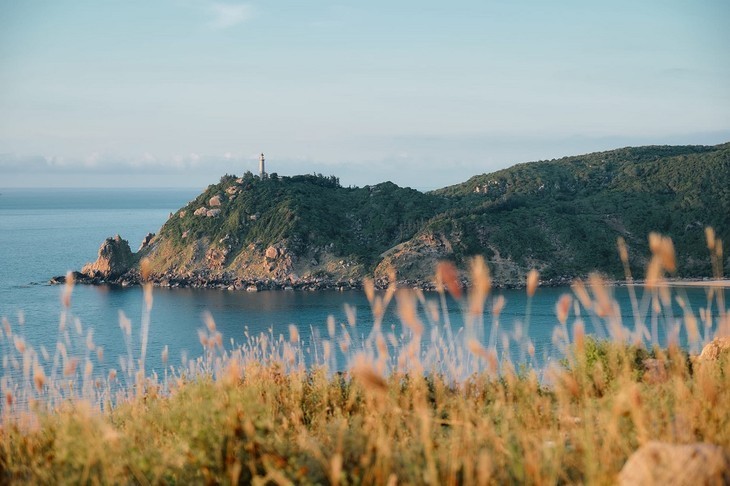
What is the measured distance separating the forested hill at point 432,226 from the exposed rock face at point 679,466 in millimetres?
64474

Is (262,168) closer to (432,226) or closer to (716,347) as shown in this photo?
(432,226)

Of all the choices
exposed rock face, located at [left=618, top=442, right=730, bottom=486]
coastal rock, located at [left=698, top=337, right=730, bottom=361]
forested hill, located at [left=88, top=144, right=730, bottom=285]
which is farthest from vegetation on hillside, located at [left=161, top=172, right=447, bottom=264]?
exposed rock face, located at [left=618, top=442, right=730, bottom=486]

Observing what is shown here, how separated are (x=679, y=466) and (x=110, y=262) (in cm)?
7649

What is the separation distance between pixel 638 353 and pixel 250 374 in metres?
4.73

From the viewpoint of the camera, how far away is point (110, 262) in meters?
76.3

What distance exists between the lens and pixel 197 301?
212ft

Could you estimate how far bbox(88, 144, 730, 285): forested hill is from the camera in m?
72.9

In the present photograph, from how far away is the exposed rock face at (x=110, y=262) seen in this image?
76.1 m

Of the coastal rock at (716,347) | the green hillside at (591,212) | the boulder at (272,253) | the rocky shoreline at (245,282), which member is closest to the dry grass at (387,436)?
the coastal rock at (716,347)

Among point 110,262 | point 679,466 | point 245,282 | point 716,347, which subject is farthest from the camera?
point 110,262

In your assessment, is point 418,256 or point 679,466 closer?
point 679,466

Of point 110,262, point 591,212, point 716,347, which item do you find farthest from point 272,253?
point 716,347

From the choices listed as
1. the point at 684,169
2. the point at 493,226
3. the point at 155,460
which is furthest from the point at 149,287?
the point at 684,169

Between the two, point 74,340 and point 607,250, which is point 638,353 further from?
point 607,250
